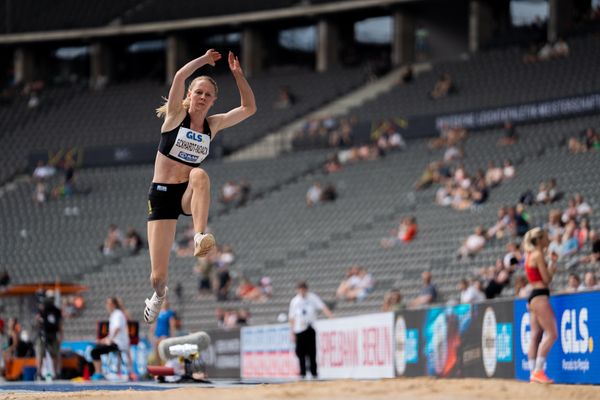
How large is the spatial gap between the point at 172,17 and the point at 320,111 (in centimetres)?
898

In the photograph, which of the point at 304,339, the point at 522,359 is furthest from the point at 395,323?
the point at 522,359

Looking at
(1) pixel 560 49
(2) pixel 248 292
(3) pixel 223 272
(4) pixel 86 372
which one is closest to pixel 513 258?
(4) pixel 86 372

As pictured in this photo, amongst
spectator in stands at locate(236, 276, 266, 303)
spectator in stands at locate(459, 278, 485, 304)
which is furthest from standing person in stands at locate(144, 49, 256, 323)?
spectator in stands at locate(236, 276, 266, 303)

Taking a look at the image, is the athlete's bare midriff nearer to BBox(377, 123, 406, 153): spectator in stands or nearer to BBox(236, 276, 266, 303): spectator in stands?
BBox(236, 276, 266, 303): spectator in stands

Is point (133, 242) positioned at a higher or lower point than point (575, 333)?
higher

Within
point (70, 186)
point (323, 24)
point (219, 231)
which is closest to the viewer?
point (219, 231)

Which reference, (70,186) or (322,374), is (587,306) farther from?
(70,186)

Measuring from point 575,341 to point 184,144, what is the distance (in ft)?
19.4

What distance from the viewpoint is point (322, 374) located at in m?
21.8

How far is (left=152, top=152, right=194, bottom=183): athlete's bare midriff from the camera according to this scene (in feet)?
39.2

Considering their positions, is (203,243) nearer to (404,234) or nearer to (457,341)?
(457,341)

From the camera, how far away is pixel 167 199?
39.4 feet

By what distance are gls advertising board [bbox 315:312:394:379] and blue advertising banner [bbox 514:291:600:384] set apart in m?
4.04

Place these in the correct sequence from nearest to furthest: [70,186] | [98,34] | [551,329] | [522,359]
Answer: [551,329] < [522,359] < [70,186] < [98,34]
